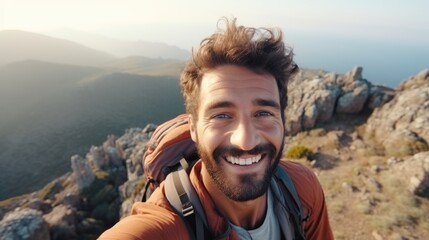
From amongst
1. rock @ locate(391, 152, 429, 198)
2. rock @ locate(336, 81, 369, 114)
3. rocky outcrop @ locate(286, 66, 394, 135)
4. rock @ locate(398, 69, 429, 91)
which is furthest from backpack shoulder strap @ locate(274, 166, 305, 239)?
rock @ locate(398, 69, 429, 91)

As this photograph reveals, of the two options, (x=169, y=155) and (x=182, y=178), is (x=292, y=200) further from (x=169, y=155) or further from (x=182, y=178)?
(x=169, y=155)

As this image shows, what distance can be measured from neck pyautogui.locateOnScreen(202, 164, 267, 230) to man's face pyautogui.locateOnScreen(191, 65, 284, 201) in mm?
133

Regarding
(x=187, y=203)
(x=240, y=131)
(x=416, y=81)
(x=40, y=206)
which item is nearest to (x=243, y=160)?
(x=240, y=131)

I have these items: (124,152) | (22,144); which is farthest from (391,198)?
(22,144)

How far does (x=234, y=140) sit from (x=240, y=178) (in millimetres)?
466

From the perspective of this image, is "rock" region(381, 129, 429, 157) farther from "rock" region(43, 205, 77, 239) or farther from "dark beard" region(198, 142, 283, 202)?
"rock" region(43, 205, 77, 239)

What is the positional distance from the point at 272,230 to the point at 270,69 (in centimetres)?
211

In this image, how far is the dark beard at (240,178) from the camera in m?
3.40

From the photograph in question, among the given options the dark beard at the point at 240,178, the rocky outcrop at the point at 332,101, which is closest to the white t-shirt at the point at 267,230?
the dark beard at the point at 240,178

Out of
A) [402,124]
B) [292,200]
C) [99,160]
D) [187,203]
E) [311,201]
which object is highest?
[187,203]

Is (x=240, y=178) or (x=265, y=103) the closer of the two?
(x=240, y=178)

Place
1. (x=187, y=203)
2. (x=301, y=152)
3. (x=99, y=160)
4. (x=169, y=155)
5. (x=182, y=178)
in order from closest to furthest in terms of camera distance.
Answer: (x=187, y=203), (x=182, y=178), (x=169, y=155), (x=301, y=152), (x=99, y=160)

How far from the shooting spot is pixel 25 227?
19016mm

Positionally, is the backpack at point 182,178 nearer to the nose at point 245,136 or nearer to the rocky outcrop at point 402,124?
the nose at point 245,136
